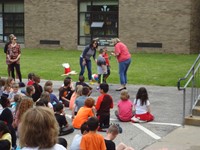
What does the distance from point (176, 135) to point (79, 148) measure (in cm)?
342

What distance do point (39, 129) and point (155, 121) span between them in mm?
7512

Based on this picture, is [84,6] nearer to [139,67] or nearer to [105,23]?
[105,23]

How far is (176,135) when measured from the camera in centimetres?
963

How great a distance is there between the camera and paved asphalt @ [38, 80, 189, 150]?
30.5 feet

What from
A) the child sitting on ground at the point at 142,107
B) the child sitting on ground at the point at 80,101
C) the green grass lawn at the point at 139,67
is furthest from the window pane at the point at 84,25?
the child sitting on ground at the point at 80,101

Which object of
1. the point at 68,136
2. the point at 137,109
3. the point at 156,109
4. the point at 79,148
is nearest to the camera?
the point at 79,148

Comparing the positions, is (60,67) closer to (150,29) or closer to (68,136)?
(150,29)

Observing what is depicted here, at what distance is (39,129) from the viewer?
3771 millimetres

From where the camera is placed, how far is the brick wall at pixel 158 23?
28797 millimetres

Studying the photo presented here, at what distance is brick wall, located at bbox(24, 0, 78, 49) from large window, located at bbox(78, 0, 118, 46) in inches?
22.4

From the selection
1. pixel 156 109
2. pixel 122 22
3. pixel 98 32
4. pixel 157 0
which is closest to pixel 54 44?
pixel 98 32

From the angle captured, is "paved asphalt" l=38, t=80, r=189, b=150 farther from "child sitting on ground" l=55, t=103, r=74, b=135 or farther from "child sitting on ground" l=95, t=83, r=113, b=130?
"child sitting on ground" l=95, t=83, r=113, b=130

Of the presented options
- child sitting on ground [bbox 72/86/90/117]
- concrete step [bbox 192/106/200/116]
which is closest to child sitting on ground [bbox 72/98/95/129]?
child sitting on ground [bbox 72/86/90/117]

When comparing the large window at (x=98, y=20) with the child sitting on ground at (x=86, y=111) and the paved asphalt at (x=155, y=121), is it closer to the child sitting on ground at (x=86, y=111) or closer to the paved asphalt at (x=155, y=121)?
the paved asphalt at (x=155, y=121)
